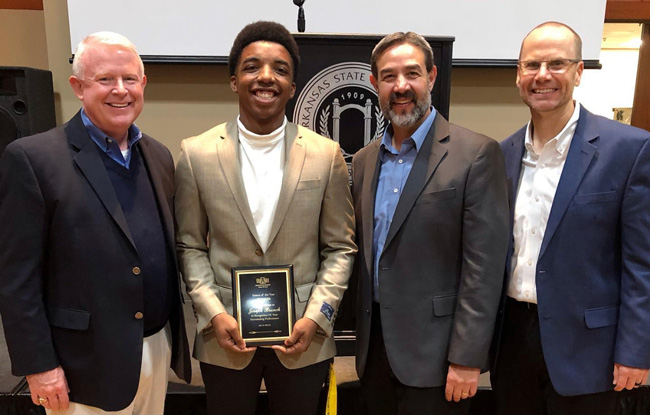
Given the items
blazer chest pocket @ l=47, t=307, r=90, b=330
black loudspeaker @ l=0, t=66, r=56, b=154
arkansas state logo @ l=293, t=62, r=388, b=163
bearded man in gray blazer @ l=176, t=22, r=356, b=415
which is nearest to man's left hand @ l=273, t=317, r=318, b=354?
bearded man in gray blazer @ l=176, t=22, r=356, b=415

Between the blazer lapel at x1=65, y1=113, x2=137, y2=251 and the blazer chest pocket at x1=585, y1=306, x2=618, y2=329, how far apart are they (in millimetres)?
1515

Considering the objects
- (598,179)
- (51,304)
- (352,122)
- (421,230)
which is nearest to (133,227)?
(51,304)

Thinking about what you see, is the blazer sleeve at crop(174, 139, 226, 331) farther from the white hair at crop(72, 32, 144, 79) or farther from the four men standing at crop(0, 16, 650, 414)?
the white hair at crop(72, 32, 144, 79)

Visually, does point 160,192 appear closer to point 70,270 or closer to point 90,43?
point 70,270

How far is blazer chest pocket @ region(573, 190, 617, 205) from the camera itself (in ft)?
5.09

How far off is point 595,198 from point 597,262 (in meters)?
0.22

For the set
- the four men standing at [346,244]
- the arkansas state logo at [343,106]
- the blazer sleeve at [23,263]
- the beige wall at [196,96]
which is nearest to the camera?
the blazer sleeve at [23,263]

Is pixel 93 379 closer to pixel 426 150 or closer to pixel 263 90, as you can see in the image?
pixel 263 90

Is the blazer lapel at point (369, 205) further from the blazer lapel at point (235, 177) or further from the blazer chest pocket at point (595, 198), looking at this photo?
the blazer chest pocket at point (595, 198)

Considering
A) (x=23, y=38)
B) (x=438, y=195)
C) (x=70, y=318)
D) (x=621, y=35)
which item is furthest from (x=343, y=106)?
(x=621, y=35)

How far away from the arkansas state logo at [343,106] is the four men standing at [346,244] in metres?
1.11

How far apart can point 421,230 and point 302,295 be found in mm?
454

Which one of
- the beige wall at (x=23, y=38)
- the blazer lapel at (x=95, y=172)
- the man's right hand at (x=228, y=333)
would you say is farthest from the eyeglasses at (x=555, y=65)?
the beige wall at (x=23, y=38)

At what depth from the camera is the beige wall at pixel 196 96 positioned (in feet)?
11.8
